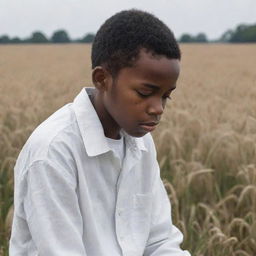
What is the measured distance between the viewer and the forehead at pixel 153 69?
4.25ft

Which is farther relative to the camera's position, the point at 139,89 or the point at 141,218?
the point at 141,218

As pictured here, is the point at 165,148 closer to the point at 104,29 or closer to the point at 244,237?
the point at 244,237

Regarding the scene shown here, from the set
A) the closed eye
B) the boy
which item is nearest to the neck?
the boy

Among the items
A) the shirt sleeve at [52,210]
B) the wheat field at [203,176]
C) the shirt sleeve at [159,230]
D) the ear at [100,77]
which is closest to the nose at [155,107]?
the ear at [100,77]

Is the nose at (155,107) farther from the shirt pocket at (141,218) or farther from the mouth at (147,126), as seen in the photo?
the shirt pocket at (141,218)

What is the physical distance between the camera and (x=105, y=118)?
142 cm

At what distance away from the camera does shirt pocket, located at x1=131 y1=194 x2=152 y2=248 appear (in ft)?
4.82

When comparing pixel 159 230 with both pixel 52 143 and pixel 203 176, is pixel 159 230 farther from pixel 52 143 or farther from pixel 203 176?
pixel 203 176

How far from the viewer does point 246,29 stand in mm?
45438

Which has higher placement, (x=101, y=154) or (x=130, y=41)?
(x=130, y=41)

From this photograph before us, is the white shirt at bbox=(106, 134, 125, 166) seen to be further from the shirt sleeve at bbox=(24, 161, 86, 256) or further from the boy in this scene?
the shirt sleeve at bbox=(24, 161, 86, 256)

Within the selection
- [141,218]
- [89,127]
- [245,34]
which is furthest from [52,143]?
[245,34]

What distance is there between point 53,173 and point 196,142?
2.16 m

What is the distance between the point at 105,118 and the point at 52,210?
0.80ft
